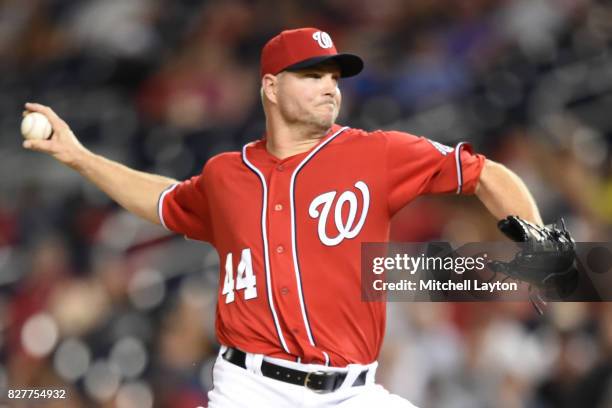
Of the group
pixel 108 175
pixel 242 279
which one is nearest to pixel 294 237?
pixel 242 279

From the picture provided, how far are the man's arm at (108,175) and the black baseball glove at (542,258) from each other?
1221mm

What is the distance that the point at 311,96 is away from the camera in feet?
10.6

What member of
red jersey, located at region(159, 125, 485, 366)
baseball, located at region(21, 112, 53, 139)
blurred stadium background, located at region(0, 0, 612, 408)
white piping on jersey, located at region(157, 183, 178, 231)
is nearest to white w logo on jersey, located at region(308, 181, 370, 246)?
red jersey, located at region(159, 125, 485, 366)

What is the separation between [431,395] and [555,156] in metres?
1.45

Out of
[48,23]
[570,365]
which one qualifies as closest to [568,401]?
[570,365]

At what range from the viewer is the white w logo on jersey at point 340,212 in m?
3.09

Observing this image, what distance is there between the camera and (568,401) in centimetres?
488

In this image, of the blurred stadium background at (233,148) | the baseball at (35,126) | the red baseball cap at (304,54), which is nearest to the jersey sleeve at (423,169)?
the red baseball cap at (304,54)

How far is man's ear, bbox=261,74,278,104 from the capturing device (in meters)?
3.34

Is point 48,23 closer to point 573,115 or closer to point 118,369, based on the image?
point 118,369

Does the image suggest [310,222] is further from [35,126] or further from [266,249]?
[35,126]

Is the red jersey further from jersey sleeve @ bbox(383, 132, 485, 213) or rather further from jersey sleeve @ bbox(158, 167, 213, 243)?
jersey sleeve @ bbox(158, 167, 213, 243)

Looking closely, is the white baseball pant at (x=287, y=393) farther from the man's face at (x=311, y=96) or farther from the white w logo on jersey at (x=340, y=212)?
the man's face at (x=311, y=96)

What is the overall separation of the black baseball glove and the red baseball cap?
0.70m
